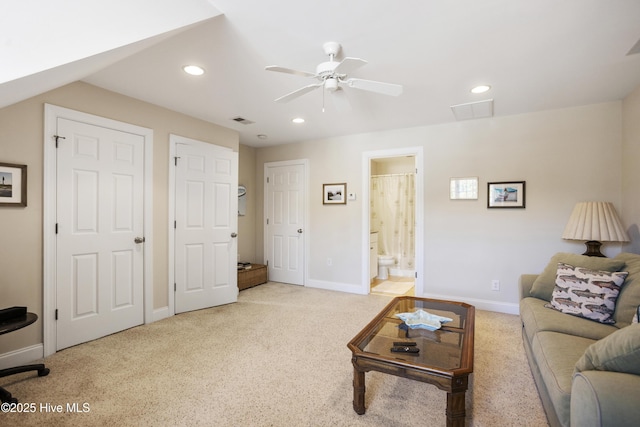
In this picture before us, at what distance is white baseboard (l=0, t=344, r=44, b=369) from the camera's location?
2248 millimetres

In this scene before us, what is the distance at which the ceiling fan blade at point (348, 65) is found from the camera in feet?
5.83

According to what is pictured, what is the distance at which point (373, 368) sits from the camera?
1640 millimetres

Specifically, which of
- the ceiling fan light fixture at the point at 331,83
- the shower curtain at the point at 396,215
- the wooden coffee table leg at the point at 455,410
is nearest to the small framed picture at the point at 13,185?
the ceiling fan light fixture at the point at 331,83

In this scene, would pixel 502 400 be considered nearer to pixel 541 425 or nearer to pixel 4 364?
pixel 541 425

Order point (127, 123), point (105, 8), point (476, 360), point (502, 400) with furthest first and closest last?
point (127, 123), point (476, 360), point (502, 400), point (105, 8)

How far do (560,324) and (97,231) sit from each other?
379cm

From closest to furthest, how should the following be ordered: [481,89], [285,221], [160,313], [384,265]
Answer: [481,89] → [160,313] → [285,221] → [384,265]

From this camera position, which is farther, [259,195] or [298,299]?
[259,195]

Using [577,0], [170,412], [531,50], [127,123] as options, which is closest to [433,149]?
[531,50]

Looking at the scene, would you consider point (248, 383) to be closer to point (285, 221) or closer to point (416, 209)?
point (416, 209)

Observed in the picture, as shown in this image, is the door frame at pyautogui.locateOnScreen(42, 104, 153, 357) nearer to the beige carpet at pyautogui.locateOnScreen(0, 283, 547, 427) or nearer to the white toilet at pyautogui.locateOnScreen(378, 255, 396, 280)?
the beige carpet at pyautogui.locateOnScreen(0, 283, 547, 427)

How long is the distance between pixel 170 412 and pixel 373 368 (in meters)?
1.24

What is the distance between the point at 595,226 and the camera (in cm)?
281

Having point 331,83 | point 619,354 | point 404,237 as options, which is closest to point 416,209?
point 404,237
